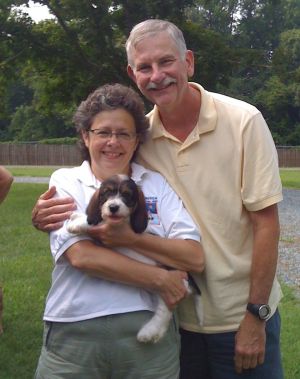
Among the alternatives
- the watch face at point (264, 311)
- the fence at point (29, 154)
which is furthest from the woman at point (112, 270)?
the fence at point (29, 154)

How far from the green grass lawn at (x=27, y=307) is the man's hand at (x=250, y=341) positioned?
2.69m

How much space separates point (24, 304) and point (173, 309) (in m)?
4.63

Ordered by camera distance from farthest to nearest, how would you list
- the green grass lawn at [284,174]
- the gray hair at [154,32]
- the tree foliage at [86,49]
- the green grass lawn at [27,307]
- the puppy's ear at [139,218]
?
the green grass lawn at [284,174] < the tree foliage at [86,49] < the green grass lawn at [27,307] < the gray hair at [154,32] < the puppy's ear at [139,218]

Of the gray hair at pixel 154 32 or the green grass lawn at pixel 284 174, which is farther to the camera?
the green grass lawn at pixel 284 174

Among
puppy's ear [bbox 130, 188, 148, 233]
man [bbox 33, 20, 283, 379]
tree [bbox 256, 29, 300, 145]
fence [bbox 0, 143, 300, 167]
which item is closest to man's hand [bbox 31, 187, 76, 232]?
man [bbox 33, 20, 283, 379]

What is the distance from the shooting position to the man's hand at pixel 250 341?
3307 millimetres

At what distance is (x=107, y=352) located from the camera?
9.94 feet

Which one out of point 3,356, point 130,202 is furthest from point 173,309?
point 3,356

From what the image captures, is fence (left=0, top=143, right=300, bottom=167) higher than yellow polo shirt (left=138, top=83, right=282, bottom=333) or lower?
lower

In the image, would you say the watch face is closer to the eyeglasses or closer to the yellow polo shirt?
the yellow polo shirt

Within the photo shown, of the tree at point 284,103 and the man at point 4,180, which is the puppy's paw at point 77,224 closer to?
the man at point 4,180

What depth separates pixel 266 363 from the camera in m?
3.46

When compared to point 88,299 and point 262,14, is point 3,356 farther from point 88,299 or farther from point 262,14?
point 262,14

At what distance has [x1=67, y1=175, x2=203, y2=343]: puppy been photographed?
10.0 feet
